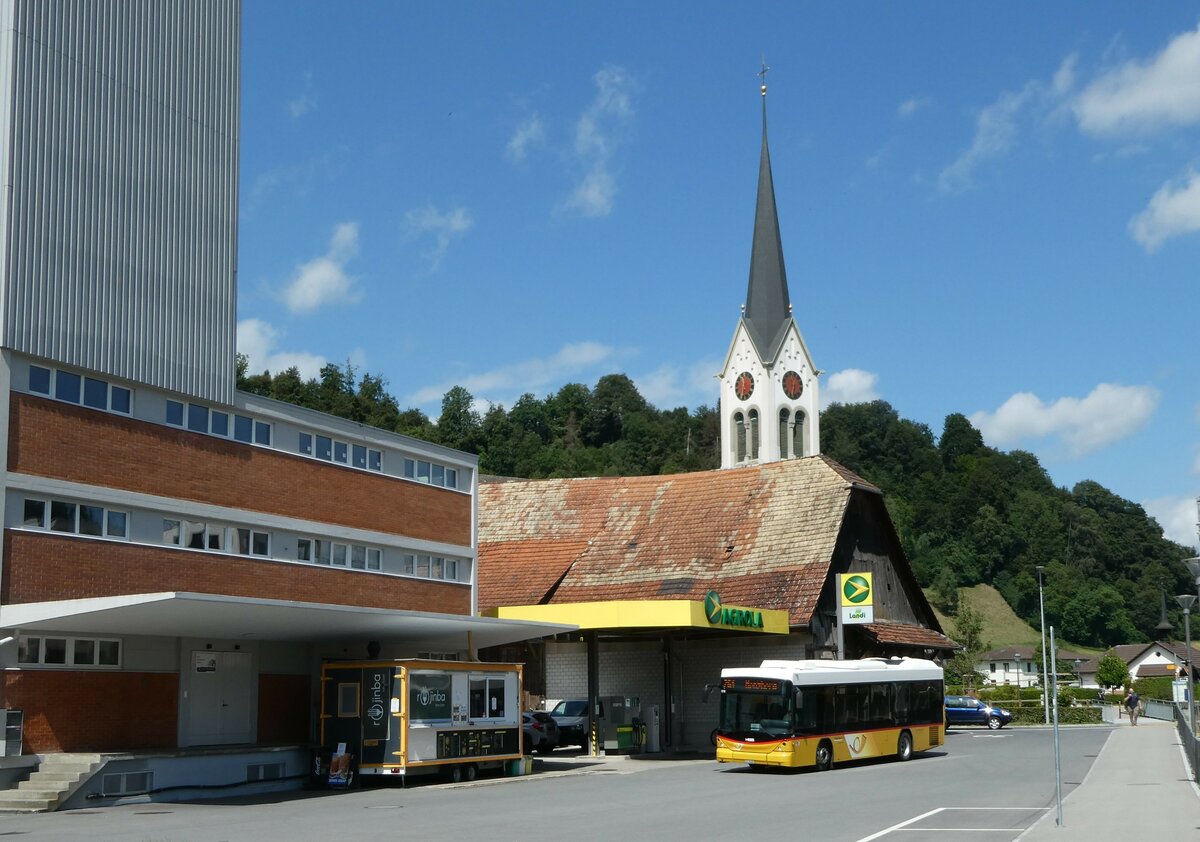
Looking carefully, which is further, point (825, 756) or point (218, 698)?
point (825, 756)

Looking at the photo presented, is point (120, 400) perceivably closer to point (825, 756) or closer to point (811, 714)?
point (811, 714)

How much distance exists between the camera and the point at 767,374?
267ft

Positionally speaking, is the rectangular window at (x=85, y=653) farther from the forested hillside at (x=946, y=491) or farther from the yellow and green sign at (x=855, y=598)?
the forested hillside at (x=946, y=491)

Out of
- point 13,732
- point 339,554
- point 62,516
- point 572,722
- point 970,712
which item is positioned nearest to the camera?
point 13,732

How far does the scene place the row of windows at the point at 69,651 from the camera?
2409cm

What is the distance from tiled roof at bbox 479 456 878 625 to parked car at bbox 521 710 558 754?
7164mm

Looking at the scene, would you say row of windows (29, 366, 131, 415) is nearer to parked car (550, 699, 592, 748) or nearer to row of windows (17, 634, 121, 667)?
row of windows (17, 634, 121, 667)

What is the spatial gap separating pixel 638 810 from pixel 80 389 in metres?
13.3

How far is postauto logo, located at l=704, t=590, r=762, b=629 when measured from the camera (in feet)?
115

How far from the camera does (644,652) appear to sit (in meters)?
43.9

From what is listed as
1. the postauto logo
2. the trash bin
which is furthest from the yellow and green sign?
the trash bin

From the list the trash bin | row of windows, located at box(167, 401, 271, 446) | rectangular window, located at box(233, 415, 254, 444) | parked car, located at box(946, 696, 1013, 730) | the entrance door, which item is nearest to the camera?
the trash bin

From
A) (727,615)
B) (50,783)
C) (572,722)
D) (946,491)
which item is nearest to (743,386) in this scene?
(572,722)

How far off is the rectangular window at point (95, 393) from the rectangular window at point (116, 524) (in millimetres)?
2109
